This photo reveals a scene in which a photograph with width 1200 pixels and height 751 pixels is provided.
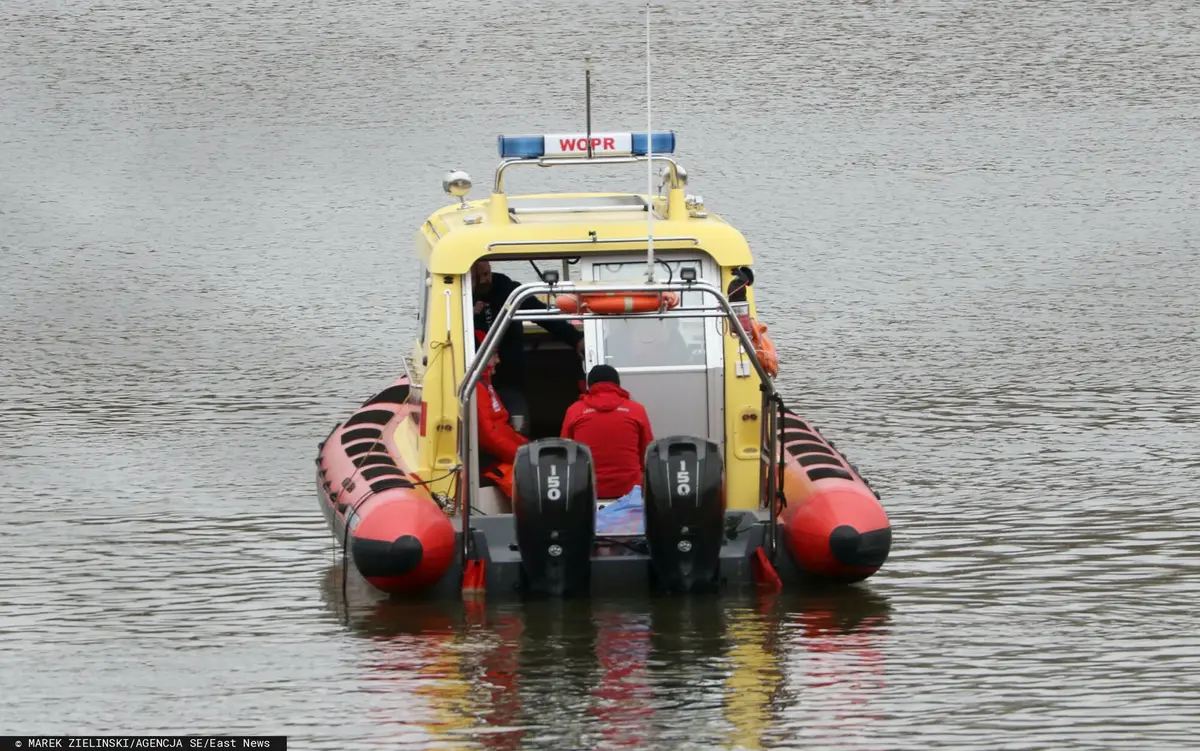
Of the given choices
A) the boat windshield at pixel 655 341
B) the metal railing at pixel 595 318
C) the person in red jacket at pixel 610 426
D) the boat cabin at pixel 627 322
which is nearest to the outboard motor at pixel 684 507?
the metal railing at pixel 595 318

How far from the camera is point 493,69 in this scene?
30.6 m

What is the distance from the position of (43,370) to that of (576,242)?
9.04 m

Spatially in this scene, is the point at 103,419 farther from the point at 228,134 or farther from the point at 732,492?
the point at 228,134

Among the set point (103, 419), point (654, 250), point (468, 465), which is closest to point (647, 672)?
point (468, 465)

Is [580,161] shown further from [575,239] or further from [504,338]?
[504,338]

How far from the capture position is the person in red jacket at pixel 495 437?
10.0 meters

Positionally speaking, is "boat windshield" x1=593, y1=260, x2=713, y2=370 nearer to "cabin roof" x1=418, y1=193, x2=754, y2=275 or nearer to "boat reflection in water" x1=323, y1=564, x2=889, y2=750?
"cabin roof" x1=418, y1=193, x2=754, y2=275

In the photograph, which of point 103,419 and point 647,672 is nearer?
point 647,672

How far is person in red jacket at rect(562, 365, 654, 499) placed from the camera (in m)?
9.55

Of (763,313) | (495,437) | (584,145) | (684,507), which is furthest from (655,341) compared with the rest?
(763,313)

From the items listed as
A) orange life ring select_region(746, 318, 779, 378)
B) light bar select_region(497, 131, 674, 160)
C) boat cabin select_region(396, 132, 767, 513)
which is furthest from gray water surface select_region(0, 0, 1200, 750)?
light bar select_region(497, 131, 674, 160)

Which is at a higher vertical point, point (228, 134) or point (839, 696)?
point (228, 134)

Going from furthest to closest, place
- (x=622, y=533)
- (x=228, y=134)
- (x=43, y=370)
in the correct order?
(x=228, y=134)
(x=43, y=370)
(x=622, y=533)

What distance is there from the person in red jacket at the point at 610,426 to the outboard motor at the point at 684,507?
0.50 m
